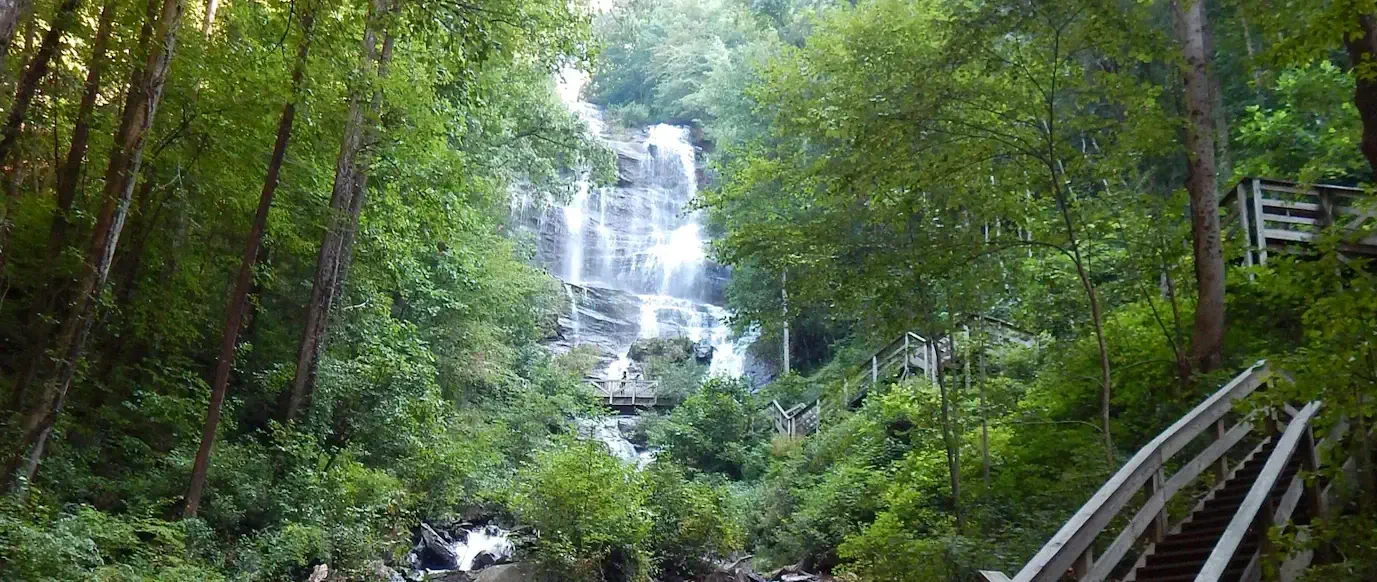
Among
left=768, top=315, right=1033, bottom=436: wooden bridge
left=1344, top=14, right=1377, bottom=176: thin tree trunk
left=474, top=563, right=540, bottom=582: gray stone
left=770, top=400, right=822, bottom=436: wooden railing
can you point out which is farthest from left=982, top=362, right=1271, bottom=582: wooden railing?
left=770, top=400, right=822, bottom=436: wooden railing

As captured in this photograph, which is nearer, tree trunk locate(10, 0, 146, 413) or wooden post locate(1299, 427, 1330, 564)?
wooden post locate(1299, 427, 1330, 564)

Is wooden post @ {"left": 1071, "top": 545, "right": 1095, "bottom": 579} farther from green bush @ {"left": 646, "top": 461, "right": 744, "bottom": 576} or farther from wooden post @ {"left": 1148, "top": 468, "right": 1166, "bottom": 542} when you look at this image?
green bush @ {"left": 646, "top": 461, "right": 744, "bottom": 576}

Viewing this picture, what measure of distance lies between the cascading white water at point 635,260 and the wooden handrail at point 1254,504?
26516mm

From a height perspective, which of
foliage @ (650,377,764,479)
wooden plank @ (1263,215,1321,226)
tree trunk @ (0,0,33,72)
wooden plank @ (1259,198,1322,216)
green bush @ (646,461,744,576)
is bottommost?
green bush @ (646,461,744,576)

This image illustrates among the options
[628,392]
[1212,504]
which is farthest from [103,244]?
[628,392]

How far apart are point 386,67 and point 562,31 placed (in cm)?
398

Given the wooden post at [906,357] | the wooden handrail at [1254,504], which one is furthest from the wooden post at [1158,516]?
the wooden post at [906,357]

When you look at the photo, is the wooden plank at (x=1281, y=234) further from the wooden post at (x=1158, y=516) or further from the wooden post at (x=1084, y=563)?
the wooden post at (x=1084, y=563)

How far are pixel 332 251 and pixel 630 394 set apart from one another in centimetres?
1768

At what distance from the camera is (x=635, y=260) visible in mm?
38562

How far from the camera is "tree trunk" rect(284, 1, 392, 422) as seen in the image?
38.5 ft

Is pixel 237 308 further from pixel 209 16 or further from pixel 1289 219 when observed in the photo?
pixel 1289 219

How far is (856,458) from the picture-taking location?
559 inches

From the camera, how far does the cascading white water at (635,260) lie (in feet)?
114
